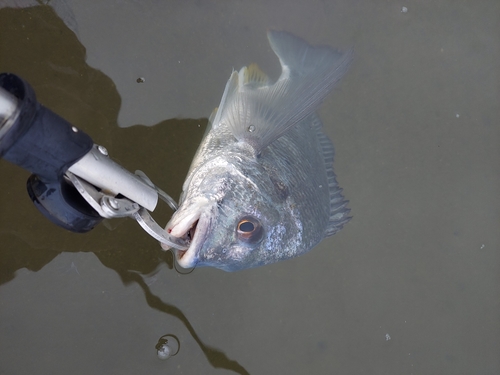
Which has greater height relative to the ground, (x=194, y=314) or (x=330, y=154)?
(x=330, y=154)

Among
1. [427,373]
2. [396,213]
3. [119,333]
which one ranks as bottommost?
[427,373]

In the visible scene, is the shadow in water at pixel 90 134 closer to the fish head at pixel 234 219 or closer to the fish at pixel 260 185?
the fish at pixel 260 185

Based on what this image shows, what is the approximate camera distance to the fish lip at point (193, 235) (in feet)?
4.97

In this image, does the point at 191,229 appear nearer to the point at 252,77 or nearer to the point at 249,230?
the point at 249,230

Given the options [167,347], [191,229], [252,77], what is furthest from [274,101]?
[167,347]

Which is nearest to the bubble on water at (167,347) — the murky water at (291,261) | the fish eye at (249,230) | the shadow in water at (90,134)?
the murky water at (291,261)

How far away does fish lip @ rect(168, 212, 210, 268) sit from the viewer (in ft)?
4.97

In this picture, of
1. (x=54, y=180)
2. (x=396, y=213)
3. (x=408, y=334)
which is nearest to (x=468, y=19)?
(x=396, y=213)

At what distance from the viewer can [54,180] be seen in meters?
1.17

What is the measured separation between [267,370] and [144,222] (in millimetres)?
2351

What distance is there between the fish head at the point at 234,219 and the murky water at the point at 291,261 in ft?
3.75

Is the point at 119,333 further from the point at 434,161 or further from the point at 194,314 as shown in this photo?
the point at 434,161

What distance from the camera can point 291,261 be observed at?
128 inches

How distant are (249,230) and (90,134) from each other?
5.48ft
